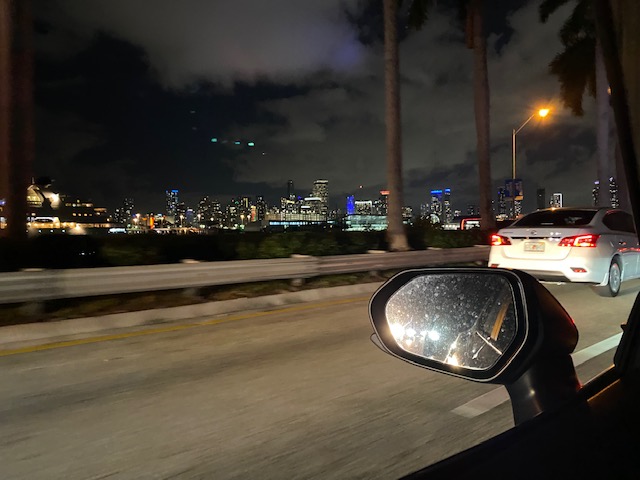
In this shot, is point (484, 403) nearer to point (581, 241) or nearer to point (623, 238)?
point (581, 241)

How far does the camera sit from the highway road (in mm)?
3385

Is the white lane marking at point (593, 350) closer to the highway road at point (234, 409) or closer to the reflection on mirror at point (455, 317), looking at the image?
the highway road at point (234, 409)

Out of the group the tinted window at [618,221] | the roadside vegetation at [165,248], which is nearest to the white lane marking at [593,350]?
the tinted window at [618,221]

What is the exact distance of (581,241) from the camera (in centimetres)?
912

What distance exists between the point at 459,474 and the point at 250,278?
8.89 meters

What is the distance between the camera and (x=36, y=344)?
6.72 m

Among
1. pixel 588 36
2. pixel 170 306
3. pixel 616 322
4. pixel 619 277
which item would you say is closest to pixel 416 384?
pixel 616 322

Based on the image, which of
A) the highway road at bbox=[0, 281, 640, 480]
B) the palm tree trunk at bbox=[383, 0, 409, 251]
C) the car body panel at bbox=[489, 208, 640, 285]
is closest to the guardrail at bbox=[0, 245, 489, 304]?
the highway road at bbox=[0, 281, 640, 480]

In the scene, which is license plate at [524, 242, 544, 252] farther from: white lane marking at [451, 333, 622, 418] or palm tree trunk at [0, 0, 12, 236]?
palm tree trunk at [0, 0, 12, 236]

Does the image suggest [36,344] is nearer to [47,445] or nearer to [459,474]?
[47,445]

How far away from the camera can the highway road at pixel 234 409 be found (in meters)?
3.38

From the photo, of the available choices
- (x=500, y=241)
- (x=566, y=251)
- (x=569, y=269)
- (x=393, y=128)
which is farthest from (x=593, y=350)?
(x=393, y=128)

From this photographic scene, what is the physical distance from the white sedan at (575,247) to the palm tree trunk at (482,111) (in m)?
11.4

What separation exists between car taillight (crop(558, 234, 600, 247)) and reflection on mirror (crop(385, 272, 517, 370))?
23.8ft
